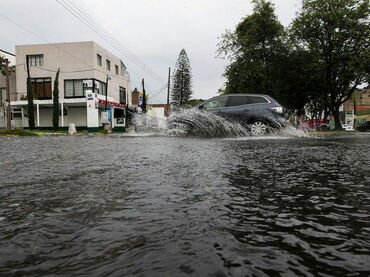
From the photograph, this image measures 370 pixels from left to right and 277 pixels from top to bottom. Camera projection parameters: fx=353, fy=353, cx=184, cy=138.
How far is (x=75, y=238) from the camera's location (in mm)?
1885

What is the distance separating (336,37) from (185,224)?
3645cm

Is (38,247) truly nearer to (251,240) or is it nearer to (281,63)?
(251,240)

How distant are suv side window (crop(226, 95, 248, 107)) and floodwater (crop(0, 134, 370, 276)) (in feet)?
30.8

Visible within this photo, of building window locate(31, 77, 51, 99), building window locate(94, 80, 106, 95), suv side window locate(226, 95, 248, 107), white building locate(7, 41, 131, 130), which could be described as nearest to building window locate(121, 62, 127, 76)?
white building locate(7, 41, 131, 130)

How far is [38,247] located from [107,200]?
1.00m

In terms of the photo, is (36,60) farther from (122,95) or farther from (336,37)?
(336,37)

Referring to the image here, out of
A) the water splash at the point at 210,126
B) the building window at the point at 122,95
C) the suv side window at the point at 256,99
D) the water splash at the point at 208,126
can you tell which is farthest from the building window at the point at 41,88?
the suv side window at the point at 256,99

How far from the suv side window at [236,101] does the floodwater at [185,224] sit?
938 centimetres

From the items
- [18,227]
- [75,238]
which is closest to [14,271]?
[75,238]

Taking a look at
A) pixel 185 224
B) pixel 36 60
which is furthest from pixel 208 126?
pixel 36 60

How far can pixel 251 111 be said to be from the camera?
13.0m

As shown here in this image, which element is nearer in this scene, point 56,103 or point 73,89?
point 56,103

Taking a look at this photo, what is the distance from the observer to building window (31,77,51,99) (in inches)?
1668

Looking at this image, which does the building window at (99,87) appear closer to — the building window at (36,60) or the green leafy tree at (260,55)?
the building window at (36,60)
